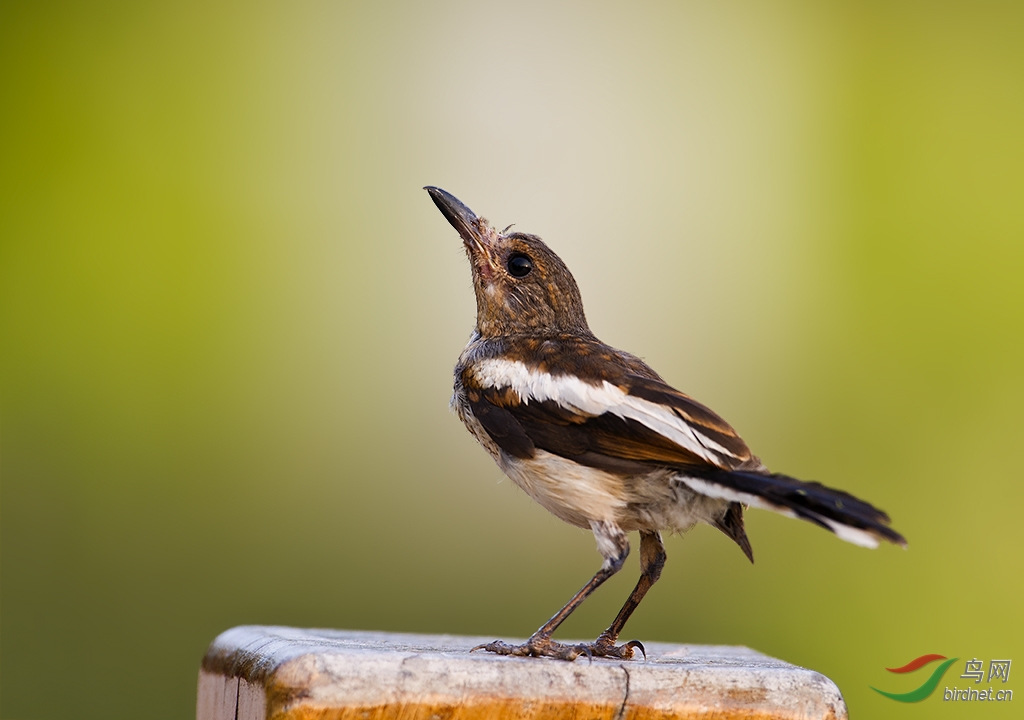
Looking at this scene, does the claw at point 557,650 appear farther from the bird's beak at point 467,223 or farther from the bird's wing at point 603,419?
the bird's beak at point 467,223

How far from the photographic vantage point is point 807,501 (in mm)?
2684

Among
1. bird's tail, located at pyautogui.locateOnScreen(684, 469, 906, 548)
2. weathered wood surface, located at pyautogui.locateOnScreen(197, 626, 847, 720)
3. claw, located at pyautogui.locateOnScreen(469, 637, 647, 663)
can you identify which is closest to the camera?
weathered wood surface, located at pyautogui.locateOnScreen(197, 626, 847, 720)

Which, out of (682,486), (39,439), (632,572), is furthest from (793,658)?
(39,439)

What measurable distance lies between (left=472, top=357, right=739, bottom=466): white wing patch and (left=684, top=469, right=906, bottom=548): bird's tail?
9 cm

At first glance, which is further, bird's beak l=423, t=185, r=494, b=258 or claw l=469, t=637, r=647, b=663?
bird's beak l=423, t=185, r=494, b=258

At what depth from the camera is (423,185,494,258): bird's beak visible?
3914mm

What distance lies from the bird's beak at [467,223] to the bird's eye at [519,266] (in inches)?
3.7

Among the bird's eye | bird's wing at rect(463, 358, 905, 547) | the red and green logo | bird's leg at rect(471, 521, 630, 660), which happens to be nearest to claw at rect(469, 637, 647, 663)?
bird's leg at rect(471, 521, 630, 660)

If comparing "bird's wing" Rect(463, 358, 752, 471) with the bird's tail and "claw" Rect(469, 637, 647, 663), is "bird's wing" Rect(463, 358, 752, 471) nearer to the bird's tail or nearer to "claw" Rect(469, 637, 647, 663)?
the bird's tail

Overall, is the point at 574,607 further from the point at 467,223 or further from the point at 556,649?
the point at 467,223

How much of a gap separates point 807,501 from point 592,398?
74 centimetres

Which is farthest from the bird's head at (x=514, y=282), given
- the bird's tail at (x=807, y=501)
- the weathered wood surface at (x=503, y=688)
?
the weathered wood surface at (x=503, y=688)

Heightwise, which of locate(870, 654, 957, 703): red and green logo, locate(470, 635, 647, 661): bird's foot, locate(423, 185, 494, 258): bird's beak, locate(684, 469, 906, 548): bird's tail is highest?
locate(423, 185, 494, 258): bird's beak

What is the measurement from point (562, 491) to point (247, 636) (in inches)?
37.7
